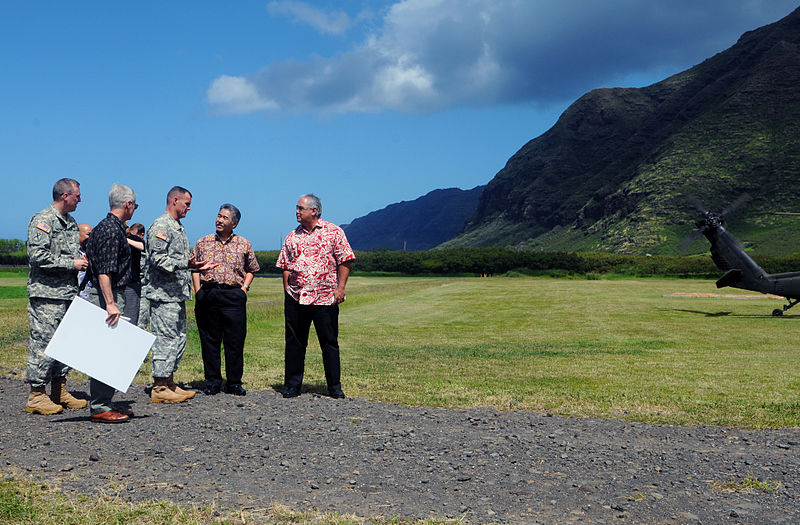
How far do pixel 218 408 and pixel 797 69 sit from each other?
7969 inches

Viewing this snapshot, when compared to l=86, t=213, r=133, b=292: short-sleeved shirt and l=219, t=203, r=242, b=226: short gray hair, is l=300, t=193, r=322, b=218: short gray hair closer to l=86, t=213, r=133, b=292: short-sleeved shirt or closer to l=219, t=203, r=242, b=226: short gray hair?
l=219, t=203, r=242, b=226: short gray hair

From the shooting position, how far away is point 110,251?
647 centimetres

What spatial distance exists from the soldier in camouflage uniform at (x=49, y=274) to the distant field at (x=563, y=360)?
2.58m

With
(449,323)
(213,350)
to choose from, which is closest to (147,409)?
(213,350)

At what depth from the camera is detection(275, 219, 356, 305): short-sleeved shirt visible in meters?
8.11

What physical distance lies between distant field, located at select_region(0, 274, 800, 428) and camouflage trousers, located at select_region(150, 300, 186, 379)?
1792 millimetres

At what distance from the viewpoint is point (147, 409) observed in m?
7.36

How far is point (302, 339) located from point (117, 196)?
304 centimetres

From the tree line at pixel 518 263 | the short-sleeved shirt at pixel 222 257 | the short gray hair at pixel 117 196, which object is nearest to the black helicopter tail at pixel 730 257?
the short-sleeved shirt at pixel 222 257

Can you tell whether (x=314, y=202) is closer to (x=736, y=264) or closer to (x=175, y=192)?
(x=175, y=192)

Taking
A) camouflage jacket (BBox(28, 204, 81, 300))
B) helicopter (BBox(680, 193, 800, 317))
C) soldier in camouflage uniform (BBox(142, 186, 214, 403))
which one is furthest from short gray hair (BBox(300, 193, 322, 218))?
helicopter (BBox(680, 193, 800, 317))

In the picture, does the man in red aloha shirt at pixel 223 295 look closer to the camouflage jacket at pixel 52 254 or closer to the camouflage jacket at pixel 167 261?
the camouflage jacket at pixel 167 261

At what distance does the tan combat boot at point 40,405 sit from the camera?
278 inches

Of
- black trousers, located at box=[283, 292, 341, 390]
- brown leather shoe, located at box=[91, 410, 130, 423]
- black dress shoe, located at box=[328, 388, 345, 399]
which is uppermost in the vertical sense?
black trousers, located at box=[283, 292, 341, 390]
